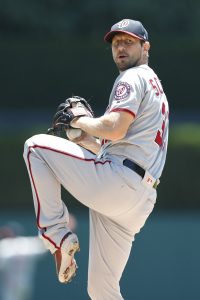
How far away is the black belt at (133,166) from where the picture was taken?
20.9ft

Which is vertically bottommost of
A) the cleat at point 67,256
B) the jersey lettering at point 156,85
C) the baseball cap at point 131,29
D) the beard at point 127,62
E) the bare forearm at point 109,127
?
the cleat at point 67,256

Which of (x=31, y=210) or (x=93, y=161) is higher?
(x=93, y=161)

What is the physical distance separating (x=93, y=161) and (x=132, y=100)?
1.45ft

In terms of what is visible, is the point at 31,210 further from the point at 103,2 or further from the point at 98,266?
the point at 103,2

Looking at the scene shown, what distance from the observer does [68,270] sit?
6348 millimetres

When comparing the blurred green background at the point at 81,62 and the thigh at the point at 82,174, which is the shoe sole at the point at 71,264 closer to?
the thigh at the point at 82,174

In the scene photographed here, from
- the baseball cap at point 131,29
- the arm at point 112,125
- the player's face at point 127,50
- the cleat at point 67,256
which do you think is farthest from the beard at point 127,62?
the cleat at point 67,256

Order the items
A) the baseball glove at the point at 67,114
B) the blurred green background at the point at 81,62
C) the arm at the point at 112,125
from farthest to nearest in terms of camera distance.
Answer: the blurred green background at the point at 81,62 → the baseball glove at the point at 67,114 → the arm at the point at 112,125

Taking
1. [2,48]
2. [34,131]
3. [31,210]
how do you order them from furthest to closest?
[2,48] < [34,131] < [31,210]

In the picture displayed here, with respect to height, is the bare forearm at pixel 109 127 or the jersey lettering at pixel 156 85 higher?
the jersey lettering at pixel 156 85

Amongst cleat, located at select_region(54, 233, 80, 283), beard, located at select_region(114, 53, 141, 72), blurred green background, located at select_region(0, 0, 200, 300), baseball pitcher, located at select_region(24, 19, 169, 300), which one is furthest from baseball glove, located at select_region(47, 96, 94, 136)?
blurred green background, located at select_region(0, 0, 200, 300)

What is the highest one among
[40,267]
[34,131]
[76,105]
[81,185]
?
[76,105]

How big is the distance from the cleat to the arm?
63cm

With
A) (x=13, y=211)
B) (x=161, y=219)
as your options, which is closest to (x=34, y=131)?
(x=13, y=211)
